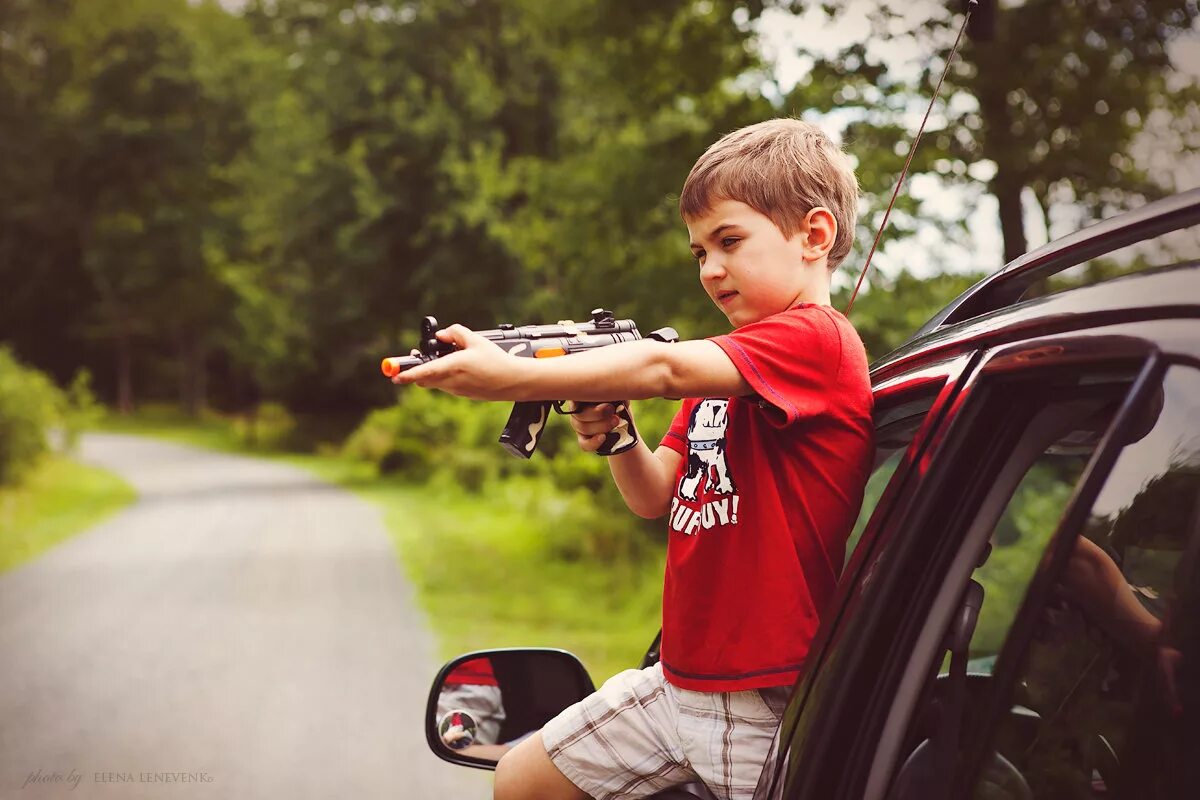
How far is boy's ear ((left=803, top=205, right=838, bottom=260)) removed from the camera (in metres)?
1.87

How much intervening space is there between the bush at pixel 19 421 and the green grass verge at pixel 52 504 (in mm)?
260

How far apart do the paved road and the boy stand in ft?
15.5

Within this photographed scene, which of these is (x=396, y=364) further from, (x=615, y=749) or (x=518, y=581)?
(x=518, y=581)

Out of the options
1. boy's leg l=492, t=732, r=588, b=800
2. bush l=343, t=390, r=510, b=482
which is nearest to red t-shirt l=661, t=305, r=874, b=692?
boy's leg l=492, t=732, r=588, b=800

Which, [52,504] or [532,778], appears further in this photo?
[52,504]

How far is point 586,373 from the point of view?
5.27 feet

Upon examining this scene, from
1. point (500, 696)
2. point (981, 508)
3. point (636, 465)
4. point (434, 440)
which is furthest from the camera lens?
point (434, 440)

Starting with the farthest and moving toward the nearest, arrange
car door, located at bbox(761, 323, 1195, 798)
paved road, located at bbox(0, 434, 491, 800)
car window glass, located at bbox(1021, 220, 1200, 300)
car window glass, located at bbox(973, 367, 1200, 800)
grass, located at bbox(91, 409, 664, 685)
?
grass, located at bbox(91, 409, 664, 685) → paved road, located at bbox(0, 434, 491, 800) → car window glass, located at bbox(1021, 220, 1200, 300) → car door, located at bbox(761, 323, 1195, 798) → car window glass, located at bbox(973, 367, 1200, 800)

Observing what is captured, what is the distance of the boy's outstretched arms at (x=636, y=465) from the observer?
184cm

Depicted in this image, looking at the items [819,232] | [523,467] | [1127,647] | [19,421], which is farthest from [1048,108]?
[19,421]

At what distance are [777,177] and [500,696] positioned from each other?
1043mm

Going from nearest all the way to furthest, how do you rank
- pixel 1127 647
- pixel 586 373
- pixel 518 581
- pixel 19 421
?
pixel 1127 647 < pixel 586 373 < pixel 518 581 < pixel 19 421

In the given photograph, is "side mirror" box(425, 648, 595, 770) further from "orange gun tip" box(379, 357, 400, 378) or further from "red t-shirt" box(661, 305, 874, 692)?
"orange gun tip" box(379, 357, 400, 378)

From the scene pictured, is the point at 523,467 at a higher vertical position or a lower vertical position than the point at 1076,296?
lower
